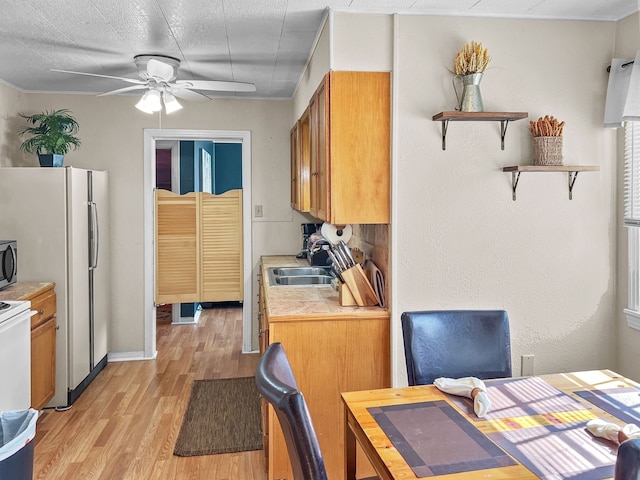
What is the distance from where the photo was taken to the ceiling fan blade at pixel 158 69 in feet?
10.1

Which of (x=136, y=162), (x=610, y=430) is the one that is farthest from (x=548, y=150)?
(x=136, y=162)

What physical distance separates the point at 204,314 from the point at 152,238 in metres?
2.09

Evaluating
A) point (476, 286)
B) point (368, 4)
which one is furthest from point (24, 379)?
point (368, 4)

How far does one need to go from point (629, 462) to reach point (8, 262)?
344 centimetres

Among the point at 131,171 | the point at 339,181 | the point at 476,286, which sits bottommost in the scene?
the point at 476,286

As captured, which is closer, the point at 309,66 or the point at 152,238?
the point at 309,66

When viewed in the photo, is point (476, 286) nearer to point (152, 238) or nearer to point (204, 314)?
point (152, 238)

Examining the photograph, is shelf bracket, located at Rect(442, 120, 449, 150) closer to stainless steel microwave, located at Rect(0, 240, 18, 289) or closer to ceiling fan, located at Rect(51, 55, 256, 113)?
ceiling fan, located at Rect(51, 55, 256, 113)

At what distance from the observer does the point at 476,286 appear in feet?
8.60

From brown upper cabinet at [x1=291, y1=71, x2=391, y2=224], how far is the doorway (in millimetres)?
2355

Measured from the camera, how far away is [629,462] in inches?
38.4

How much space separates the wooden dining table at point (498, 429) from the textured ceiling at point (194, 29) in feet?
5.59

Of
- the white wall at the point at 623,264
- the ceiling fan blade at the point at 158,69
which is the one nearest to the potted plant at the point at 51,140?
the ceiling fan blade at the point at 158,69

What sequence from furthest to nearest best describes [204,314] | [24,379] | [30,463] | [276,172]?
[204,314]
[276,172]
[24,379]
[30,463]
